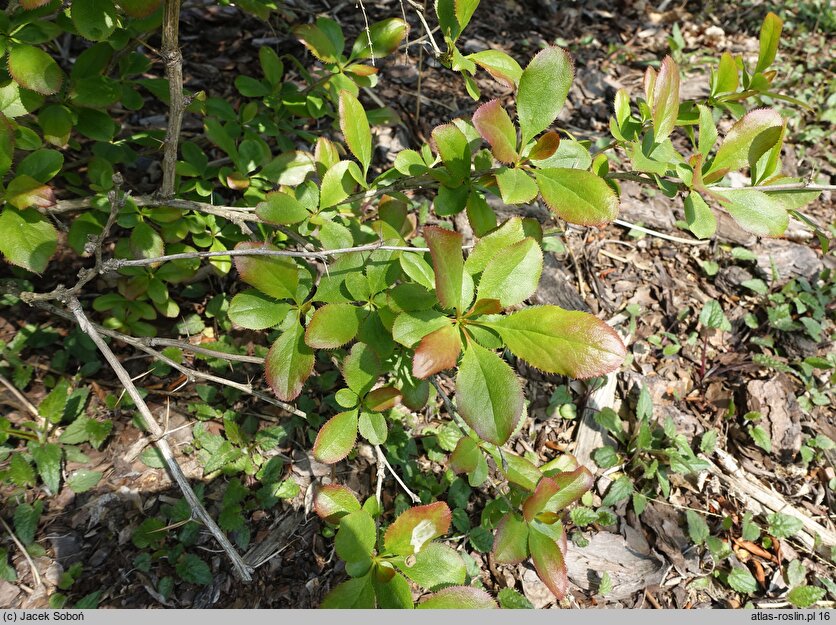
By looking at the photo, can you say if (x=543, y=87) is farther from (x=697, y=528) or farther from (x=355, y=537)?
(x=697, y=528)

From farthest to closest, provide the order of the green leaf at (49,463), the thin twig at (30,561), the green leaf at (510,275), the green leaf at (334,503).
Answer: the green leaf at (49,463)
the thin twig at (30,561)
the green leaf at (334,503)
the green leaf at (510,275)

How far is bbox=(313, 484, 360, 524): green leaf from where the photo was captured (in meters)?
1.36

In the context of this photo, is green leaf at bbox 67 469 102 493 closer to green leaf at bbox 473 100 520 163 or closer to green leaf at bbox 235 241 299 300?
green leaf at bbox 235 241 299 300

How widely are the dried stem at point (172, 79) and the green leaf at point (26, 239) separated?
359 millimetres

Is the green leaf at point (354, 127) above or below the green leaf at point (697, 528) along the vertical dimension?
above

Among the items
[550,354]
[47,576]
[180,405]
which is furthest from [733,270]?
[47,576]

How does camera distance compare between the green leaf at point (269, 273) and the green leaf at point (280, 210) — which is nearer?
the green leaf at point (269, 273)

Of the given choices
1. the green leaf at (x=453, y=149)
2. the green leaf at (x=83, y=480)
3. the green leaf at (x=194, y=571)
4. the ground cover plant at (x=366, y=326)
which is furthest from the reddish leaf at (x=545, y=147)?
the green leaf at (x=83, y=480)

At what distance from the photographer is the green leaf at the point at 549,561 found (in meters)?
1.34

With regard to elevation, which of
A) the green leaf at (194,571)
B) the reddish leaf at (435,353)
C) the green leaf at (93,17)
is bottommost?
the green leaf at (194,571)

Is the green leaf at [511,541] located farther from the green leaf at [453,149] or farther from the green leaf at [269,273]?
the green leaf at [453,149]

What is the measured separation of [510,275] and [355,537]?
2.23 feet

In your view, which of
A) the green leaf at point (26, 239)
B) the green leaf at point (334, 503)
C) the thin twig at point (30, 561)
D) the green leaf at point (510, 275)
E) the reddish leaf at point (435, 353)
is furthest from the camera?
the thin twig at point (30, 561)

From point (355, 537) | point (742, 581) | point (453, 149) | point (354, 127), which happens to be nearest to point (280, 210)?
point (354, 127)
